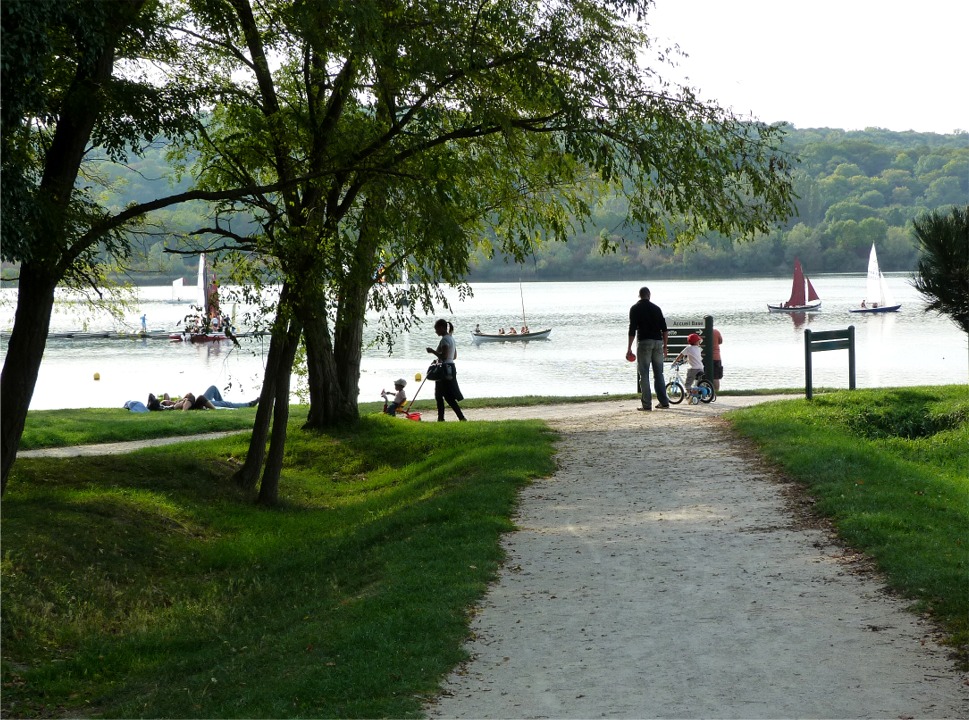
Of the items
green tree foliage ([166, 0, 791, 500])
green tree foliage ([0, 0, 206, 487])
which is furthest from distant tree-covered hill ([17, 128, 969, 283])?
green tree foliage ([0, 0, 206, 487])

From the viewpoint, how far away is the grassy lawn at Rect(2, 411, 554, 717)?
6.29 metres

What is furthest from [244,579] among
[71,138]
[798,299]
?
[798,299]

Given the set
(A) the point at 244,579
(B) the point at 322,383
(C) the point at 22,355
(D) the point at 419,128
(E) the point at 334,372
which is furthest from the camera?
(E) the point at 334,372

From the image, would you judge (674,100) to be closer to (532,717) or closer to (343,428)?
(343,428)

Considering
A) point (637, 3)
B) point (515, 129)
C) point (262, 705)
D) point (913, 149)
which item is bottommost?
point (262, 705)

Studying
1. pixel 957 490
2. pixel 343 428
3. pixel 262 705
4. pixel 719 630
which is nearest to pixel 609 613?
pixel 719 630

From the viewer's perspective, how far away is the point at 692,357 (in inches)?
715

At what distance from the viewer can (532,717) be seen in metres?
5.30

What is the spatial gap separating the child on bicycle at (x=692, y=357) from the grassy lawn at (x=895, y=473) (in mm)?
1580

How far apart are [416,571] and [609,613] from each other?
70.5 inches

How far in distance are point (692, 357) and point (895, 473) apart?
720cm

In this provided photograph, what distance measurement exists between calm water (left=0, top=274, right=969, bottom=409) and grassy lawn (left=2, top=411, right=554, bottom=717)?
7.37m

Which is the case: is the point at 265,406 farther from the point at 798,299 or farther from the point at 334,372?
the point at 798,299

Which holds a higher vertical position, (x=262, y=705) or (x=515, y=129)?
(x=515, y=129)
